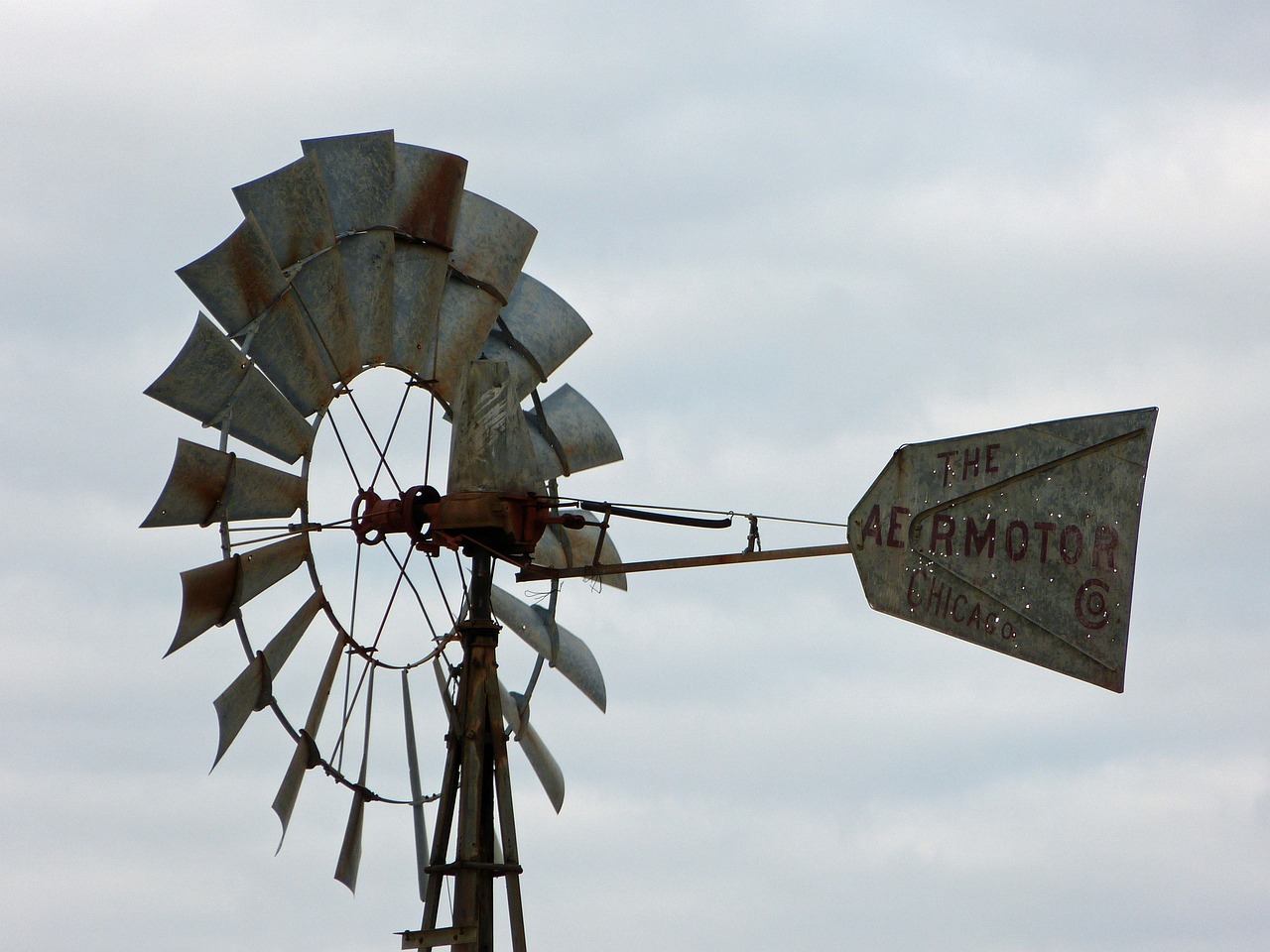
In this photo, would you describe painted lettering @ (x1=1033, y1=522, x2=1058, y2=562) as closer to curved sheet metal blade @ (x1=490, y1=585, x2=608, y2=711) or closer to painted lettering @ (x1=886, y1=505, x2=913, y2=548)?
painted lettering @ (x1=886, y1=505, x2=913, y2=548)

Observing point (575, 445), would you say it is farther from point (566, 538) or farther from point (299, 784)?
point (299, 784)

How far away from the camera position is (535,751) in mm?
13367

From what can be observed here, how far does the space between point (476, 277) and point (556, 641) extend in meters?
2.22

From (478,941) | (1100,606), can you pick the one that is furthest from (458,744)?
(1100,606)

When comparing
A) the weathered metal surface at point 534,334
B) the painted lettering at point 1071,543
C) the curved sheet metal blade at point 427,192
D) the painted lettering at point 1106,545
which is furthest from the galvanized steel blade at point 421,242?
the painted lettering at point 1106,545

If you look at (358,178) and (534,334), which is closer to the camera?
(358,178)

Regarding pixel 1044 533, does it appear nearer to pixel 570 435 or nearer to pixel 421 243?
pixel 570 435

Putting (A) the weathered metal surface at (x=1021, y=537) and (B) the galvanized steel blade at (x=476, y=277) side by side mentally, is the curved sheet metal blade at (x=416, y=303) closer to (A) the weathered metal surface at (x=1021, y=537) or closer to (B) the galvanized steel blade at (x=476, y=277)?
(B) the galvanized steel blade at (x=476, y=277)

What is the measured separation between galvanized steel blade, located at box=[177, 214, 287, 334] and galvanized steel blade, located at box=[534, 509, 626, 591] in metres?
2.38

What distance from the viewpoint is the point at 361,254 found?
12547mm

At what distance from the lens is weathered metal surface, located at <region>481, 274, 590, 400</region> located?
13523 millimetres

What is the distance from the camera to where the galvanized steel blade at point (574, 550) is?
1335cm

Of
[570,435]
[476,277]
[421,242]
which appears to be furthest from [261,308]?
[570,435]

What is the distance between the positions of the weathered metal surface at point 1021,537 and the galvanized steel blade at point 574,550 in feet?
7.48
